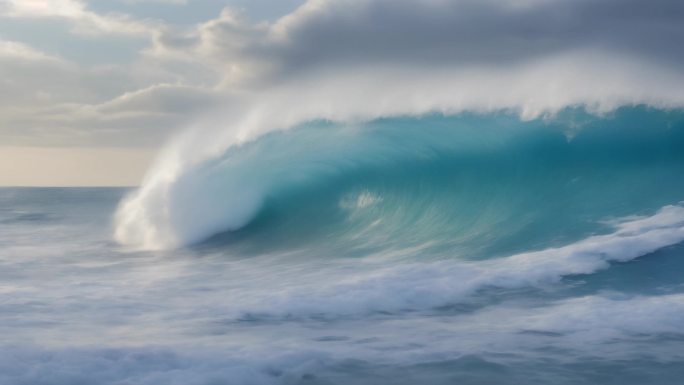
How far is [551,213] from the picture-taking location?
939 cm

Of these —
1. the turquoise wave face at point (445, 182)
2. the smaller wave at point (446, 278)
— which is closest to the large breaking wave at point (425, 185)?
the turquoise wave face at point (445, 182)

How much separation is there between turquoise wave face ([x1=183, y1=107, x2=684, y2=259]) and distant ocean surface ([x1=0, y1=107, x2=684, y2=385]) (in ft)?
0.12

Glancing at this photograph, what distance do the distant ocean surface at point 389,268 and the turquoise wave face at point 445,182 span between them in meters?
0.04

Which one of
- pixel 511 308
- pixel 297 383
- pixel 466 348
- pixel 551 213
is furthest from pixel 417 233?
pixel 297 383

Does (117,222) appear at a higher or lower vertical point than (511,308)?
higher

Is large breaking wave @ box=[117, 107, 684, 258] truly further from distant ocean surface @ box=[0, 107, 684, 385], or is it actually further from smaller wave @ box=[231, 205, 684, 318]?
smaller wave @ box=[231, 205, 684, 318]

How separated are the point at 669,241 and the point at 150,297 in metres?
5.63

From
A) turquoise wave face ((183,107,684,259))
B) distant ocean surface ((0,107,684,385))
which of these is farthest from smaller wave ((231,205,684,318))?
turquoise wave face ((183,107,684,259))

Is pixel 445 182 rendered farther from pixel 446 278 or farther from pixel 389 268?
pixel 446 278

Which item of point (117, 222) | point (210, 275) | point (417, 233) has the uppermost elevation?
point (117, 222)

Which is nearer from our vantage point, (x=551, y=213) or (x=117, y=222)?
(x=551, y=213)

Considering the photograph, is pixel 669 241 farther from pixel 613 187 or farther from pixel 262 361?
pixel 262 361

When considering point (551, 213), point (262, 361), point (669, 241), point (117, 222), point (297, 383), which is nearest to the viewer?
point (297, 383)

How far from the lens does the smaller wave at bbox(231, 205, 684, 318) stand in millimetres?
6047
